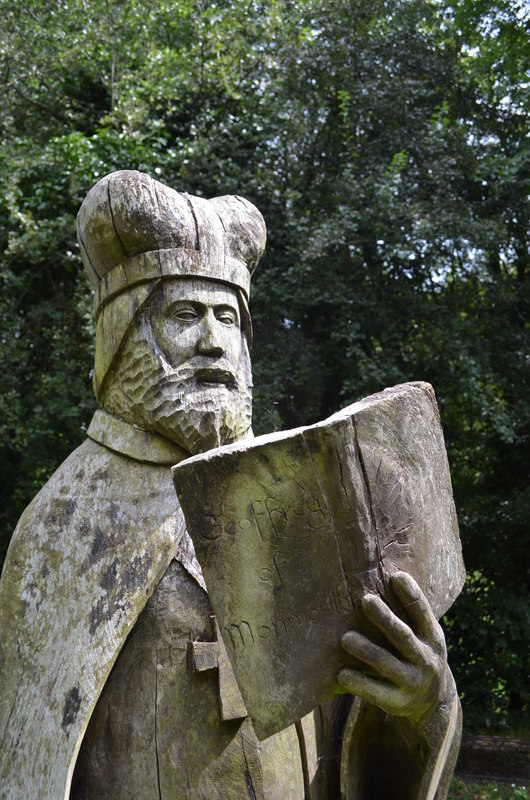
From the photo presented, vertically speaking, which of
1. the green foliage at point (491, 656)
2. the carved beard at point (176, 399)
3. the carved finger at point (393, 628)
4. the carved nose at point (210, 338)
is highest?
the carved nose at point (210, 338)

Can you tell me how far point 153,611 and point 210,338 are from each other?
79 cm

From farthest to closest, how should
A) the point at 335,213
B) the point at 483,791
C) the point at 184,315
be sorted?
→ the point at 335,213 < the point at 483,791 < the point at 184,315

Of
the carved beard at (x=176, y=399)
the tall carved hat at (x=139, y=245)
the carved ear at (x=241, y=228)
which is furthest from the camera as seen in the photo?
the carved ear at (x=241, y=228)

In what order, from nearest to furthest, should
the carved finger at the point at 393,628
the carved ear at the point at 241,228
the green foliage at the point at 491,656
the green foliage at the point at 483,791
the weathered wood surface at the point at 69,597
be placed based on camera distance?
the carved finger at the point at 393,628
the weathered wood surface at the point at 69,597
the carved ear at the point at 241,228
the green foliage at the point at 483,791
the green foliage at the point at 491,656

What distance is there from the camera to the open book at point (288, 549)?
2.01 m

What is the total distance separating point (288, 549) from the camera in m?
2.04

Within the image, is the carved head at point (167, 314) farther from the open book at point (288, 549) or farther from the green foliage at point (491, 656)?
the green foliage at point (491, 656)

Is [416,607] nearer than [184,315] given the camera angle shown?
Yes

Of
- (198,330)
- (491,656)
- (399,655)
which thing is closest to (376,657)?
(399,655)

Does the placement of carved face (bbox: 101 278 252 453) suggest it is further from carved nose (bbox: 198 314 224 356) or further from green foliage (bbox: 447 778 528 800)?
green foliage (bbox: 447 778 528 800)

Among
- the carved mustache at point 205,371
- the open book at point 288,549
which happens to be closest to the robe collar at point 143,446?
the carved mustache at point 205,371

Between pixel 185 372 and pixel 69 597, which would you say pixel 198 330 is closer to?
pixel 185 372

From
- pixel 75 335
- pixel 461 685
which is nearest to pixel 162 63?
pixel 75 335

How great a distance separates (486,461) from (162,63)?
4981mm
